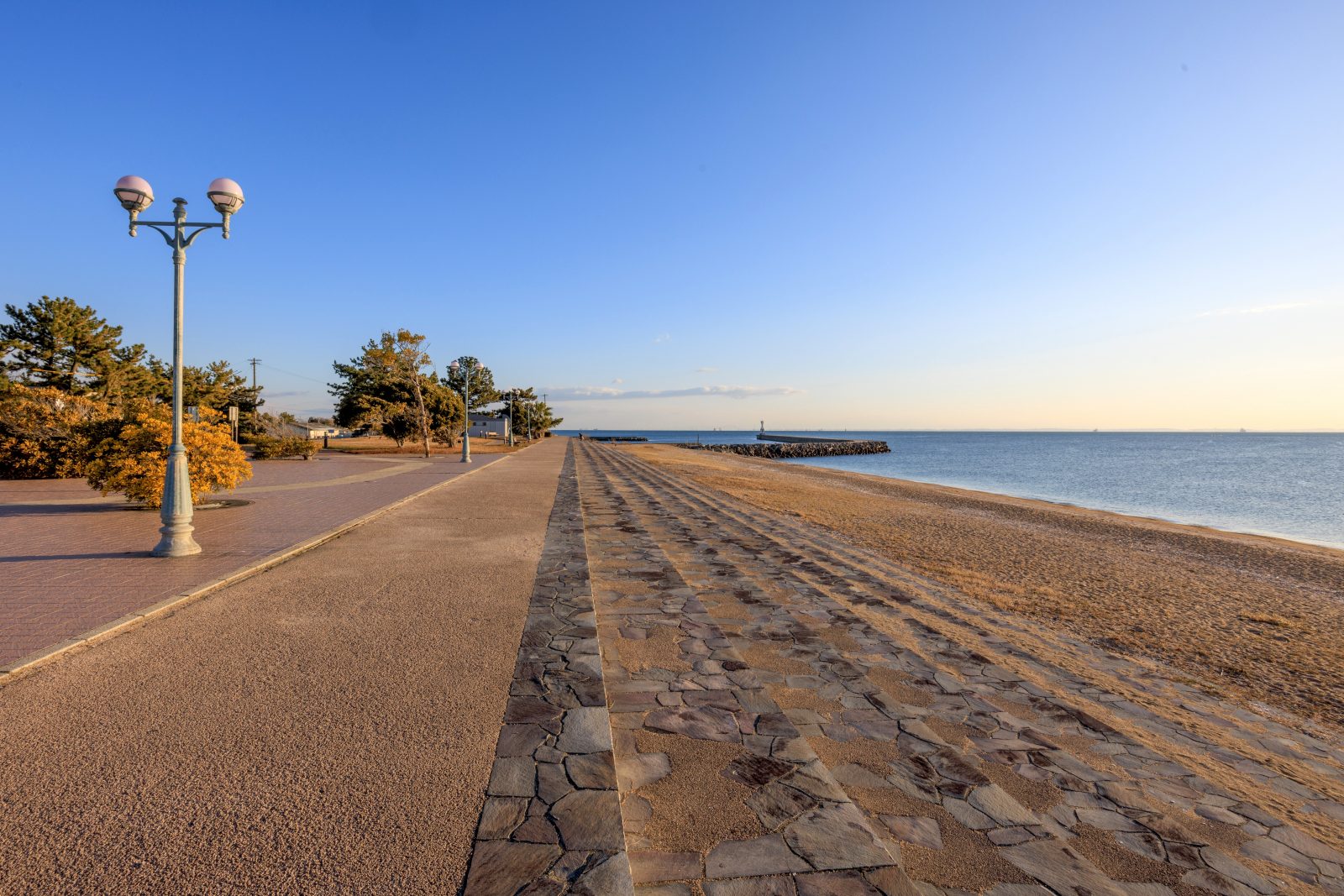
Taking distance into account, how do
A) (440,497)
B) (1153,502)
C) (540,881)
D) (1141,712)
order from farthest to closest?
1. (1153,502)
2. (440,497)
3. (1141,712)
4. (540,881)

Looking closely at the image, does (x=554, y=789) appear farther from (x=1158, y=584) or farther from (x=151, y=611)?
(x=1158, y=584)

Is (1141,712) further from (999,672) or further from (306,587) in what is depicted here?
(306,587)

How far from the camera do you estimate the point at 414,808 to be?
8.29 feet

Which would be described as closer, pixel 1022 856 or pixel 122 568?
pixel 1022 856

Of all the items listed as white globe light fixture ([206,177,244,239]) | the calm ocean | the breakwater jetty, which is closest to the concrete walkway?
white globe light fixture ([206,177,244,239])

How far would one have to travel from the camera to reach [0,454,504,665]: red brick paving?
16.8 feet

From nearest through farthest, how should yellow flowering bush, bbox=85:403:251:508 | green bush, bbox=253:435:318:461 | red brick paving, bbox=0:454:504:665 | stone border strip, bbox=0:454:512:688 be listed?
stone border strip, bbox=0:454:512:688 < red brick paving, bbox=0:454:504:665 < yellow flowering bush, bbox=85:403:251:508 < green bush, bbox=253:435:318:461

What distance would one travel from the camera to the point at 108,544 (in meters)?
8.05

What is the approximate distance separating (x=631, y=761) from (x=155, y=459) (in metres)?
12.1

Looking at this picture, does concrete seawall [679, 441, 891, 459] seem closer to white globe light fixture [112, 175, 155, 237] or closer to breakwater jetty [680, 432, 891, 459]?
breakwater jetty [680, 432, 891, 459]

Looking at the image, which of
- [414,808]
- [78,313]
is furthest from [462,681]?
[78,313]

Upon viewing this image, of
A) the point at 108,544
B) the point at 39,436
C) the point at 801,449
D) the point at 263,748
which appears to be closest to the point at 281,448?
the point at 39,436

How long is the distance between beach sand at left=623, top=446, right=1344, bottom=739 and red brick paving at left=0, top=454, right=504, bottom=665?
29.8 feet

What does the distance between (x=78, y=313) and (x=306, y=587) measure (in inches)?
1313
